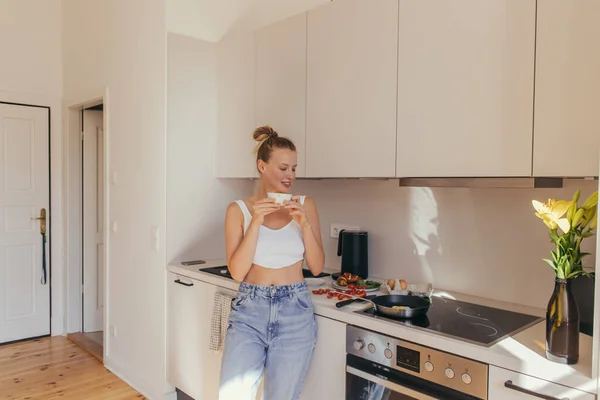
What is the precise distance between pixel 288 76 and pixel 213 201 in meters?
0.99

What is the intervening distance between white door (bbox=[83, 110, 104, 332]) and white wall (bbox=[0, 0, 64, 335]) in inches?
8.6

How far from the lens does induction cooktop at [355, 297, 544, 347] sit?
1.53 meters

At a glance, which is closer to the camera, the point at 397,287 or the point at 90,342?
the point at 397,287

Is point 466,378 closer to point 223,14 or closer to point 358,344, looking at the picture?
point 358,344

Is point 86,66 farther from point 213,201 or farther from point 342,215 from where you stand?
point 342,215

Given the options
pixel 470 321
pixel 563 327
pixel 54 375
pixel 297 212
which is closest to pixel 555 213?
pixel 563 327

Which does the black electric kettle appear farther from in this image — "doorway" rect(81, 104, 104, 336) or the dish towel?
"doorway" rect(81, 104, 104, 336)

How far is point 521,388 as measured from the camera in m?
1.31

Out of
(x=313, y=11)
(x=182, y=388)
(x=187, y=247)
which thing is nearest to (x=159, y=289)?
(x=187, y=247)

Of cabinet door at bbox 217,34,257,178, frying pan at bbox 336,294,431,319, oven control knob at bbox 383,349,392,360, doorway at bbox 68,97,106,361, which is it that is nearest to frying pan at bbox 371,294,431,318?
frying pan at bbox 336,294,431,319

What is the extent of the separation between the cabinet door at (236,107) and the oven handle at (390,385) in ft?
4.25

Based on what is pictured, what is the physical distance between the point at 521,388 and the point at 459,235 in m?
0.87

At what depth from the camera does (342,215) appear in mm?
2627

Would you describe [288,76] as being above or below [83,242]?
above
